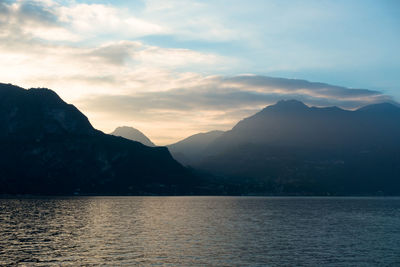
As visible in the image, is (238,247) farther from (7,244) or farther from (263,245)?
(7,244)

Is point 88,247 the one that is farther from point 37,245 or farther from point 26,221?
point 26,221

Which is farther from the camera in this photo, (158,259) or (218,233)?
(218,233)

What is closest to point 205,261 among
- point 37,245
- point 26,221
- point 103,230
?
point 37,245

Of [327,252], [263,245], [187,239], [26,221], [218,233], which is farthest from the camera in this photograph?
[26,221]

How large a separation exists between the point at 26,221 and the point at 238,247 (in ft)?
282

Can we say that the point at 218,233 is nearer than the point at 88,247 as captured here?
No

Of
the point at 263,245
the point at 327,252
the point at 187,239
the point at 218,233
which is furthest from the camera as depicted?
the point at 218,233

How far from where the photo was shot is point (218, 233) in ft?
385

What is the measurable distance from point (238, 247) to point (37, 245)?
1837 inches

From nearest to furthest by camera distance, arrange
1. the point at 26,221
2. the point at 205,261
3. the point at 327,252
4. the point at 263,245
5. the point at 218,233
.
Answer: the point at 205,261
the point at 327,252
the point at 263,245
the point at 218,233
the point at 26,221

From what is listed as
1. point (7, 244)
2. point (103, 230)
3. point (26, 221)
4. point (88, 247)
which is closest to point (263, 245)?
point (88, 247)

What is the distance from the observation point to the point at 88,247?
8850 cm

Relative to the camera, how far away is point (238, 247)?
91.5 metres

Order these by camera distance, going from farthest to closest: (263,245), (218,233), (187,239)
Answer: (218,233) < (187,239) < (263,245)
